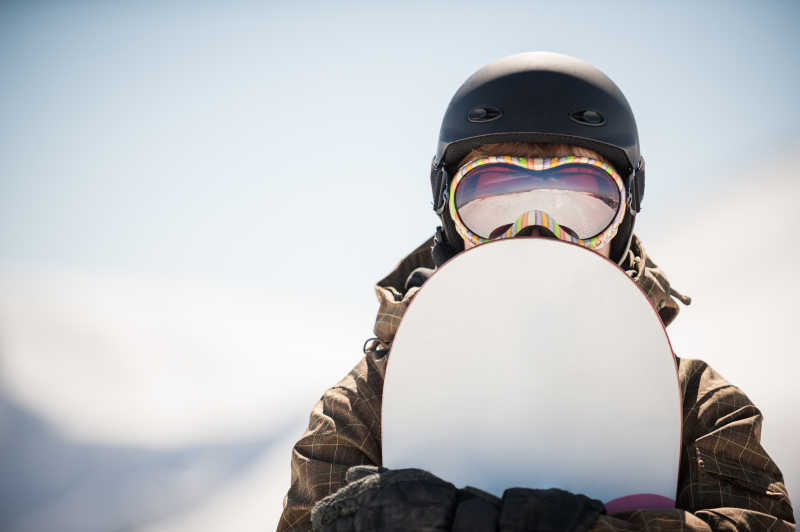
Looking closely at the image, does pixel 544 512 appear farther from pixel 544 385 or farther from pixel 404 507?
pixel 544 385

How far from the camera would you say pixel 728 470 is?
4.58 ft

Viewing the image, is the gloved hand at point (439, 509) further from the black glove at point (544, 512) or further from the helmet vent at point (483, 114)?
the helmet vent at point (483, 114)

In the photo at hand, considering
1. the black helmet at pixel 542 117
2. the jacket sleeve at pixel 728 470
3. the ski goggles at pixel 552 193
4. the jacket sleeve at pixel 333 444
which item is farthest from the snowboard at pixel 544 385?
the black helmet at pixel 542 117

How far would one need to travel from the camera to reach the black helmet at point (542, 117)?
2.03m

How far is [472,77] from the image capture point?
233cm

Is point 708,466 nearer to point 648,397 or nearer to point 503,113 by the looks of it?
point 648,397

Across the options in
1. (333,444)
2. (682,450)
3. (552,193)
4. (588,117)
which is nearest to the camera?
(682,450)

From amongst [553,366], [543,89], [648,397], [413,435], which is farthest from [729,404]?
[543,89]

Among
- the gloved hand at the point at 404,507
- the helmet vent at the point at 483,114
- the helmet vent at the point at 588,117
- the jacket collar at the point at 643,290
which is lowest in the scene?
the gloved hand at the point at 404,507

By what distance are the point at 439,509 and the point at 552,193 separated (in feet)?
4.01

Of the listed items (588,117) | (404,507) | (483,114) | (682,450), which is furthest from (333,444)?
(588,117)

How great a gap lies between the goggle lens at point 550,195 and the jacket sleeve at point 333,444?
680 mm

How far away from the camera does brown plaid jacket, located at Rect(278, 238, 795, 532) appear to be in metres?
1.27

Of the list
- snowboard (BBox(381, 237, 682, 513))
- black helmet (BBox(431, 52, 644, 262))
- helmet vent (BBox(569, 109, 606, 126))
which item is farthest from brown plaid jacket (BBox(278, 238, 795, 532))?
helmet vent (BBox(569, 109, 606, 126))
